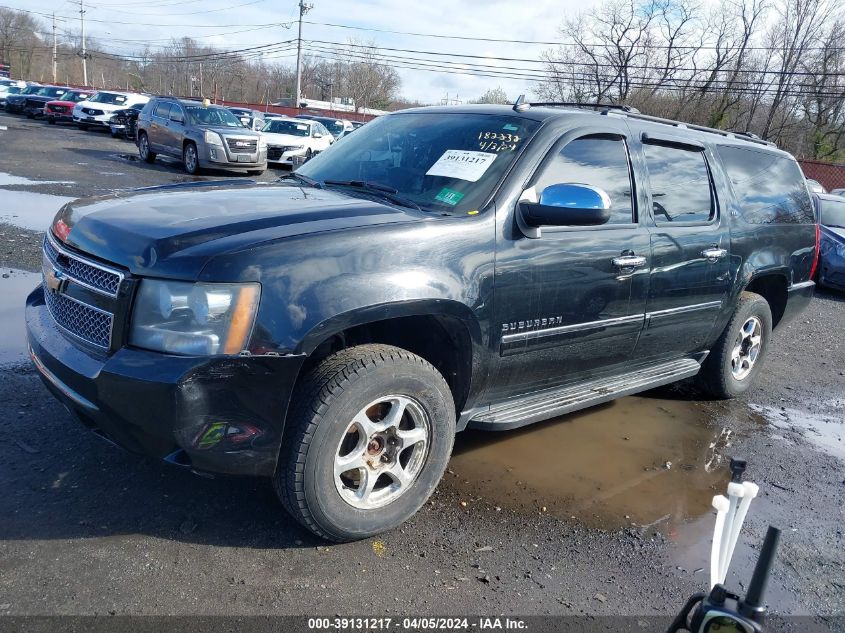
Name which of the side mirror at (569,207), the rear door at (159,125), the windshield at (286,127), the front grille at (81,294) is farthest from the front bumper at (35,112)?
the side mirror at (569,207)

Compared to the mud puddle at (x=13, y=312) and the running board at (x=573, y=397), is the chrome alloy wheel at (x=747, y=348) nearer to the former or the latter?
the running board at (x=573, y=397)

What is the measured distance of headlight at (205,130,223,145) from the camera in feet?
54.9

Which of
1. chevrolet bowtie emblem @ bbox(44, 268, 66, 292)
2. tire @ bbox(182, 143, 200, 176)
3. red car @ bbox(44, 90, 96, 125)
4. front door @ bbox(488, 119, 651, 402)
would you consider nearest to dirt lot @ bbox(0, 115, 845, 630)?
front door @ bbox(488, 119, 651, 402)

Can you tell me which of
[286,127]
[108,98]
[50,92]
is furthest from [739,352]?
[50,92]

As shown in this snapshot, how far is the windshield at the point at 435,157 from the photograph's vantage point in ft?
11.1

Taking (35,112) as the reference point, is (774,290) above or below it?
above

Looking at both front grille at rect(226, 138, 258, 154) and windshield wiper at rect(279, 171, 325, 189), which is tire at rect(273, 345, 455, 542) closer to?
windshield wiper at rect(279, 171, 325, 189)

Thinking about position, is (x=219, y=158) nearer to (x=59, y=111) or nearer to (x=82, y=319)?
(x=82, y=319)

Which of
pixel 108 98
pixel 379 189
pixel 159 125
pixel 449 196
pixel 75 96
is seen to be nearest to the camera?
pixel 449 196

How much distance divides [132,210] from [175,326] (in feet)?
2.71

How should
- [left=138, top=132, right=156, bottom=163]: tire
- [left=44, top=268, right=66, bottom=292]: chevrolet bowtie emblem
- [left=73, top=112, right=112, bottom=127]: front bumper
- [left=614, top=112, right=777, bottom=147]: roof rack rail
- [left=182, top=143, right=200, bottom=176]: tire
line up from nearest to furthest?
[left=44, top=268, right=66, bottom=292]: chevrolet bowtie emblem < [left=614, top=112, right=777, bottom=147]: roof rack rail < [left=182, top=143, right=200, bottom=176]: tire < [left=138, top=132, right=156, bottom=163]: tire < [left=73, top=112, right=112, bottom=127]: front bumper

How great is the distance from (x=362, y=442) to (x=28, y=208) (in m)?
8.86

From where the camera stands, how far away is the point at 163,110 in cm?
1833

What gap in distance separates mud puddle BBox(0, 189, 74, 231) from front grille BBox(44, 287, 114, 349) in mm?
6207
